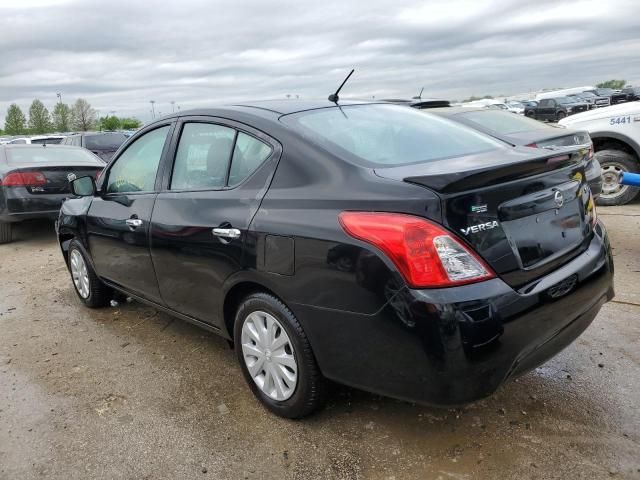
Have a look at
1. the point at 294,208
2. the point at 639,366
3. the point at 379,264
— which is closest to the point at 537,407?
the point at 639,366

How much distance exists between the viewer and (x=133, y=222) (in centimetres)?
362

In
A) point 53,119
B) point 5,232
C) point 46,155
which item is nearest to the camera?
point 5,232

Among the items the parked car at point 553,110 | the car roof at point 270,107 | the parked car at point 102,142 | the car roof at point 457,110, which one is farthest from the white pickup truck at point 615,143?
the parked car at point 553,110

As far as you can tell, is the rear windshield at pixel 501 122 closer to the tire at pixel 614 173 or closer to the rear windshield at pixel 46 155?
the tire at pixel 614 173

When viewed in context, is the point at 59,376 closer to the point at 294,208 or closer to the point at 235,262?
the point at 235,262

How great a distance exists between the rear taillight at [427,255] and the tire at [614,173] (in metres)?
6.13

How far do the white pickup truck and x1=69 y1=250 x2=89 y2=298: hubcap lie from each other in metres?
6.46

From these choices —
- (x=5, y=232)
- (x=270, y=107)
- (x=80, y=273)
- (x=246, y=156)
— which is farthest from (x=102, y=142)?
(x=246, y=156)

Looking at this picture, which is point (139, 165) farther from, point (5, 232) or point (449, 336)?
point (5, 232)

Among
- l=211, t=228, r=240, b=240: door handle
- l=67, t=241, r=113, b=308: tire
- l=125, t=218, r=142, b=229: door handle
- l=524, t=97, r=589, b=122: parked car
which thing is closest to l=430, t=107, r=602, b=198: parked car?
l=125, t=218, r=142, b=229: door handle

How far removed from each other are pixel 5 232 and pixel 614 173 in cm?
863

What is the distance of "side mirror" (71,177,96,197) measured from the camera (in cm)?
427

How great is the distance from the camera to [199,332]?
4137 millimetres

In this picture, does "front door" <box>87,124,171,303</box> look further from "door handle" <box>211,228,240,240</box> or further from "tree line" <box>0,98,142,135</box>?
"tree line" <box>0,98,142,135</box>
